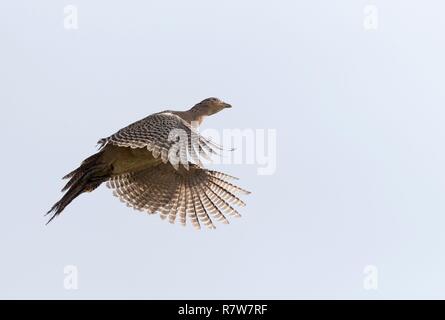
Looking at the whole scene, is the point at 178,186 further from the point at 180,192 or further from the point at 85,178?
the point at 85,178

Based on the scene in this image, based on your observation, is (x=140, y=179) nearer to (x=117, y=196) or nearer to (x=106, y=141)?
(x=117, y=196)

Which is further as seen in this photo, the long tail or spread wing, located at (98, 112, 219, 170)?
the long tail

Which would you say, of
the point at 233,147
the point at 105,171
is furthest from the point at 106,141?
the point at 233,147

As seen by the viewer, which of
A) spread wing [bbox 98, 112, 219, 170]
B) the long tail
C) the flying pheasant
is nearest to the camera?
spread wing [bbox 98, 112, 219, 170]

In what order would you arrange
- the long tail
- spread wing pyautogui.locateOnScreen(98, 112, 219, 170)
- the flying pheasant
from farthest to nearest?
the flying pheasant < the long tail < spread wing pyautogui.locateOnScreen(98, 112, 219, 170)

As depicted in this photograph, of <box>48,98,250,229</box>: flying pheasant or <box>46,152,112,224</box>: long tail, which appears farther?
<box>48,98,250,229</box>: flying pheasant
